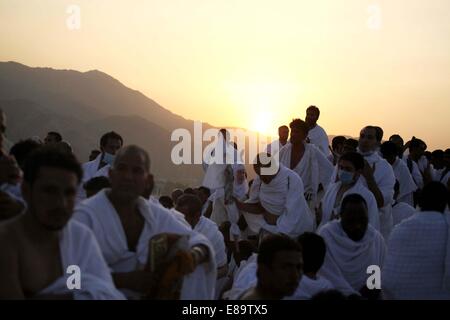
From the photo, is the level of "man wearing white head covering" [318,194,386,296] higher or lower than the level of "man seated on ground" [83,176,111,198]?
lower

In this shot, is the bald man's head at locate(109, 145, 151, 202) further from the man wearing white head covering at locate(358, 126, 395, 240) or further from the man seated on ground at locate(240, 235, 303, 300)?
the man wearing white head covering at locate(358, 126, 395, 240)

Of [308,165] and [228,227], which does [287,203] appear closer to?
[308,165]

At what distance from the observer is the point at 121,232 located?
5098 millimetres

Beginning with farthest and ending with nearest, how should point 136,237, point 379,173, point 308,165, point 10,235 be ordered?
point 308,165 → point 379,173 → point 136,237 → point 10,235

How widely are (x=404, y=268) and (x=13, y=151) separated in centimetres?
433

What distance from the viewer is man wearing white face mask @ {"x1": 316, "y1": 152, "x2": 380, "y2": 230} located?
28.6 ft

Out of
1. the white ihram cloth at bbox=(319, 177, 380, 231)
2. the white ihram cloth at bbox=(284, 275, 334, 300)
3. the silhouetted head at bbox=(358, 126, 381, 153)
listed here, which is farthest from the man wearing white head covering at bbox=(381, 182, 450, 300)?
the silhouetted head at bbox=(358, 126, 381, 153)

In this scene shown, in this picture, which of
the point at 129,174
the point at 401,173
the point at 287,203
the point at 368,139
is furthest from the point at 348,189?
the point at 129,174

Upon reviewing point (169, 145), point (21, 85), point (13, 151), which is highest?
point (21, 85)

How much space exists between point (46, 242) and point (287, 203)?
6.40 meters

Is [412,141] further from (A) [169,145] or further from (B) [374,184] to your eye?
(A) [169,145]

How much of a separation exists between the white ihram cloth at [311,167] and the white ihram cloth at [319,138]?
44.2 inches
